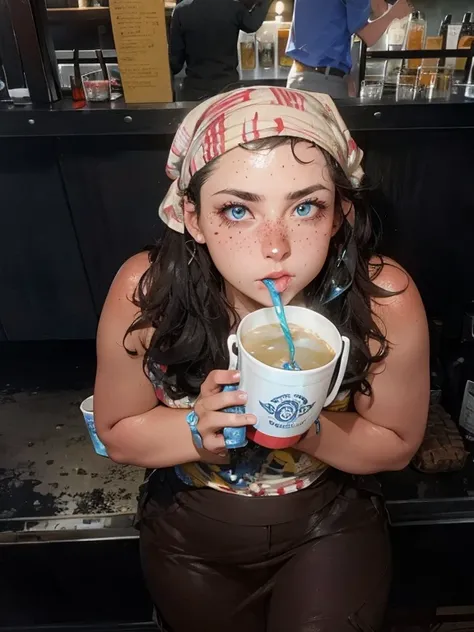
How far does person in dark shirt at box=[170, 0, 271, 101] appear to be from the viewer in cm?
273

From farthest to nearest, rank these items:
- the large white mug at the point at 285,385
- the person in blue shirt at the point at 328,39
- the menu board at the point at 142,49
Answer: the person in blue shirt at the point at 328,39
the menu board at the point at 142,49
the large white mug at the point at 285,385

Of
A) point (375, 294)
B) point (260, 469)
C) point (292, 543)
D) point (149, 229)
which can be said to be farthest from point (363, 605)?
point (149, 229)

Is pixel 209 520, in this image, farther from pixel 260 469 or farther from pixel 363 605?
pixel 363 605

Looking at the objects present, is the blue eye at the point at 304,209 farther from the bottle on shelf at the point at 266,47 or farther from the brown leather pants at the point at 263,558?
the bottle on shelf at the point at 266,47

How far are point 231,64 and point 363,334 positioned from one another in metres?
2.07

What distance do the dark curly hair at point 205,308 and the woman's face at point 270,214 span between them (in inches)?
6.9

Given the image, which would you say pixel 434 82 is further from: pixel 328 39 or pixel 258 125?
pixel 258 125

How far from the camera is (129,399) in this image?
1.19 meters

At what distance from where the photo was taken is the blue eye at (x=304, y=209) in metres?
0.92

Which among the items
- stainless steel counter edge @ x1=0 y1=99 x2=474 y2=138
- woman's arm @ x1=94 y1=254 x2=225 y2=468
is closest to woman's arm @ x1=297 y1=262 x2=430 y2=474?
woman's arm @ x1=94 y1=254 x2=225 y2=468

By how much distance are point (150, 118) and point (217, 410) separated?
3.01ft

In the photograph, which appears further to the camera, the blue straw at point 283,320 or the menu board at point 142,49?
the menu board at point 142,49

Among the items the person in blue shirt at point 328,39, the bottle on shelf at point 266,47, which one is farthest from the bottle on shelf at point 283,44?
the person in blue shirt at point 328,39

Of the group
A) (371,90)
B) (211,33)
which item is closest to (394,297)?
(371,90)
